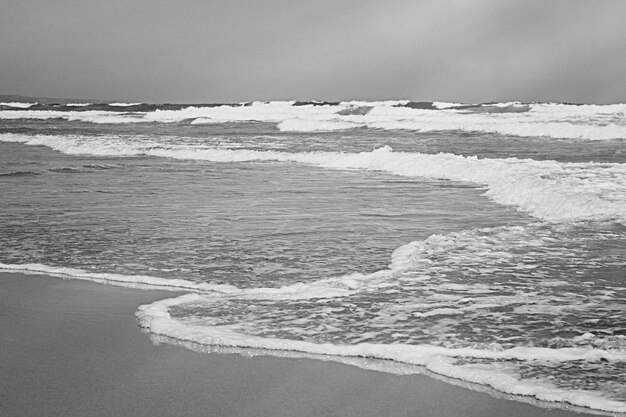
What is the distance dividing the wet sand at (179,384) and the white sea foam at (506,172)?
508 centimetres

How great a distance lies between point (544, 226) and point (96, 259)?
4.23m

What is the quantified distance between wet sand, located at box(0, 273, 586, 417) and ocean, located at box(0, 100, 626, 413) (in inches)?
6.6

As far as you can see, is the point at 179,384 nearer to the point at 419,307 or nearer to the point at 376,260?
the point at 419,307

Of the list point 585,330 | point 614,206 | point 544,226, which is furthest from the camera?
point 614,206

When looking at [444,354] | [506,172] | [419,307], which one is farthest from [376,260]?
[506,172]

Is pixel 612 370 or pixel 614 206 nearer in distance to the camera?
pixel 612 370

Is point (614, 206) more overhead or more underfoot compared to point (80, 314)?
more overhead

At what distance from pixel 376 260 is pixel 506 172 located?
273 inches

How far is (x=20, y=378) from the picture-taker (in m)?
3.20

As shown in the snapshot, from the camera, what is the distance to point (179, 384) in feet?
10.3

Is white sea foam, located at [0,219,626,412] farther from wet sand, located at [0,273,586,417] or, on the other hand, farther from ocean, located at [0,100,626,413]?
wet sand, located at [0,273,586,417]

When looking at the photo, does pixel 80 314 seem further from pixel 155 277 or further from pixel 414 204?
pixel 414 204

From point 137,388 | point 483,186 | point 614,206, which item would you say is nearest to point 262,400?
point 137,388

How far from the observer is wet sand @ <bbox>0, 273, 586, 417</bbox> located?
2879 millimetres
